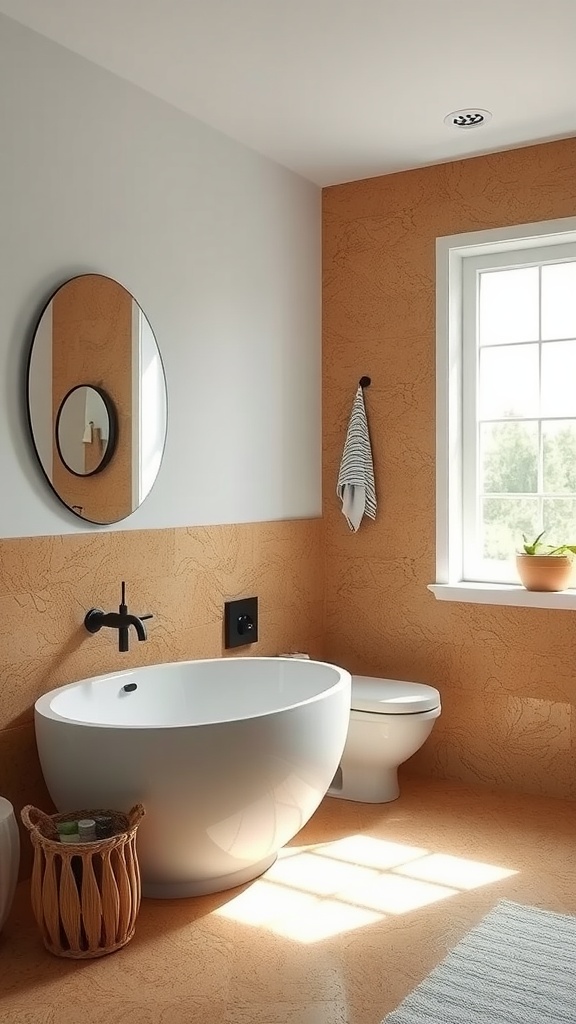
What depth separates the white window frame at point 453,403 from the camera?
3869 mm

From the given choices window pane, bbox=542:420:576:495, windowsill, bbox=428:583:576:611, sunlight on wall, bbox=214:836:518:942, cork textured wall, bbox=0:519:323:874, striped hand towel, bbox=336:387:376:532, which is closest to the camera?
sunlight on wall, bbox=214:836:518:942

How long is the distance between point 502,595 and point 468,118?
1.80 m

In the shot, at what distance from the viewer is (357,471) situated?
4.09 metres

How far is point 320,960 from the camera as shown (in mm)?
2449

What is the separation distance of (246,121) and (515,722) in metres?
2.53

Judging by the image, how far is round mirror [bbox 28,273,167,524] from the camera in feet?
9.54

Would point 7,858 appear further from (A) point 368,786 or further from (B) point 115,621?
(A) point 368,786

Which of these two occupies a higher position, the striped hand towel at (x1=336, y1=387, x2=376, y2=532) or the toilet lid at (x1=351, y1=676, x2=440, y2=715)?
the striped hand towel at (x1=336, y1=387, x2=376, y2=532)

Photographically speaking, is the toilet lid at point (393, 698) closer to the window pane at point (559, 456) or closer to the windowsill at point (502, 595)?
the windowsill at point (502, 595)

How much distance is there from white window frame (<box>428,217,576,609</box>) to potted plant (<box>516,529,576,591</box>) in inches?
4.4

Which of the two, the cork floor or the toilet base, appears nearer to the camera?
the cork floor

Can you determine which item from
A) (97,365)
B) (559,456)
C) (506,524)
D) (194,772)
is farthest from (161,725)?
(559,456)

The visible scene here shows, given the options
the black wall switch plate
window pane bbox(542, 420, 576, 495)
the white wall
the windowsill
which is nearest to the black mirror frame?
the white wall

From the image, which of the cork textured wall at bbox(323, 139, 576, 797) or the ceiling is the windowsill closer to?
the cork textured wall at bbox(323, 139, 576, 797)
